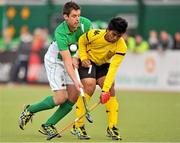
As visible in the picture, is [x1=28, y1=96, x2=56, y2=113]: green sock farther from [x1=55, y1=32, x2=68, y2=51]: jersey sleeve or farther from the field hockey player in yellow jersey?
[x1=55, y1=32, x2=68, y2=51]: jersey sleeve

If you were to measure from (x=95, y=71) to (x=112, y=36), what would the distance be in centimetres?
77

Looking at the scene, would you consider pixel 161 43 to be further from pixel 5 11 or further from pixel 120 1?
pixel 5 11

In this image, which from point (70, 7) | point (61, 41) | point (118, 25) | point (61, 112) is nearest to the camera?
point (118, 25)

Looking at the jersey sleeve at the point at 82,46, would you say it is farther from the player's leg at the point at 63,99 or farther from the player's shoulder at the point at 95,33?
the player's leg at the point at 63,99

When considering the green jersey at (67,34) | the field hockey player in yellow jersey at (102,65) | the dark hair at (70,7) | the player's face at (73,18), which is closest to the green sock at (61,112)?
the field hockey player in yellow jersey at (102,65)

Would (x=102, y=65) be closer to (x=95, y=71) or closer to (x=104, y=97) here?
(x=95, y=71)

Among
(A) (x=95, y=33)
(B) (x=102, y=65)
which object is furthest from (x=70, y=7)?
(B) (x=102, y=65)

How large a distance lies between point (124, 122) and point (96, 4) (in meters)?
16.4

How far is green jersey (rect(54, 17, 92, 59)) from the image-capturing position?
11016mm

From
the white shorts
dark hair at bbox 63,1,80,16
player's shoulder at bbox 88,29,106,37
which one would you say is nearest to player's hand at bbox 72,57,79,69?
the white shorts

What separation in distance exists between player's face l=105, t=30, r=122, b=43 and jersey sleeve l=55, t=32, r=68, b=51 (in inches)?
22.5

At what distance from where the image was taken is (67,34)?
11.1 metres

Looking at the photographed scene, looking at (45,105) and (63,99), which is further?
(45,105)

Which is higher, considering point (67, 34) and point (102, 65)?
point (67, 34)
